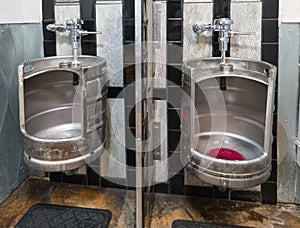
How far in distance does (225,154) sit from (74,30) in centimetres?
104

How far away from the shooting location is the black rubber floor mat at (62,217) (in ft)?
5.18

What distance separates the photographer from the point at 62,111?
188 cm

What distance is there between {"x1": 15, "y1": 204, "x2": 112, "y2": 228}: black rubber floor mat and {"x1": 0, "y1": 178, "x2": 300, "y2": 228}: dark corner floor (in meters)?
0.04

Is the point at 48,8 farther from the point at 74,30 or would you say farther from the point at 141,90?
the point at 141,90

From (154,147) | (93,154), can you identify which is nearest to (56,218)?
(93,154)

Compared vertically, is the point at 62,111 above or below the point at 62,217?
above

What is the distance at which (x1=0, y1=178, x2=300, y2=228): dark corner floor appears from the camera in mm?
1613

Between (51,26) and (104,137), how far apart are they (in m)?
0.69

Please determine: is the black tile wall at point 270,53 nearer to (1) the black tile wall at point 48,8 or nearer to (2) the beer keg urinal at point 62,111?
(2) the beer keg urinal at point 62,111

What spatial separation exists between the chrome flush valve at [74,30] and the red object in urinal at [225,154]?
861 millimetres

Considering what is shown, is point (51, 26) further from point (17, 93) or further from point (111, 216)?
point (111, 216)

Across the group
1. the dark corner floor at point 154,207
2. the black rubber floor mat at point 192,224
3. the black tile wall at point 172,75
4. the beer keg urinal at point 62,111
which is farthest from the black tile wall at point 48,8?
the black rubber floor mat at point 192,224

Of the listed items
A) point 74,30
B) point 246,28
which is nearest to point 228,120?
point 246,28

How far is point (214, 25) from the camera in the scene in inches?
62.7
